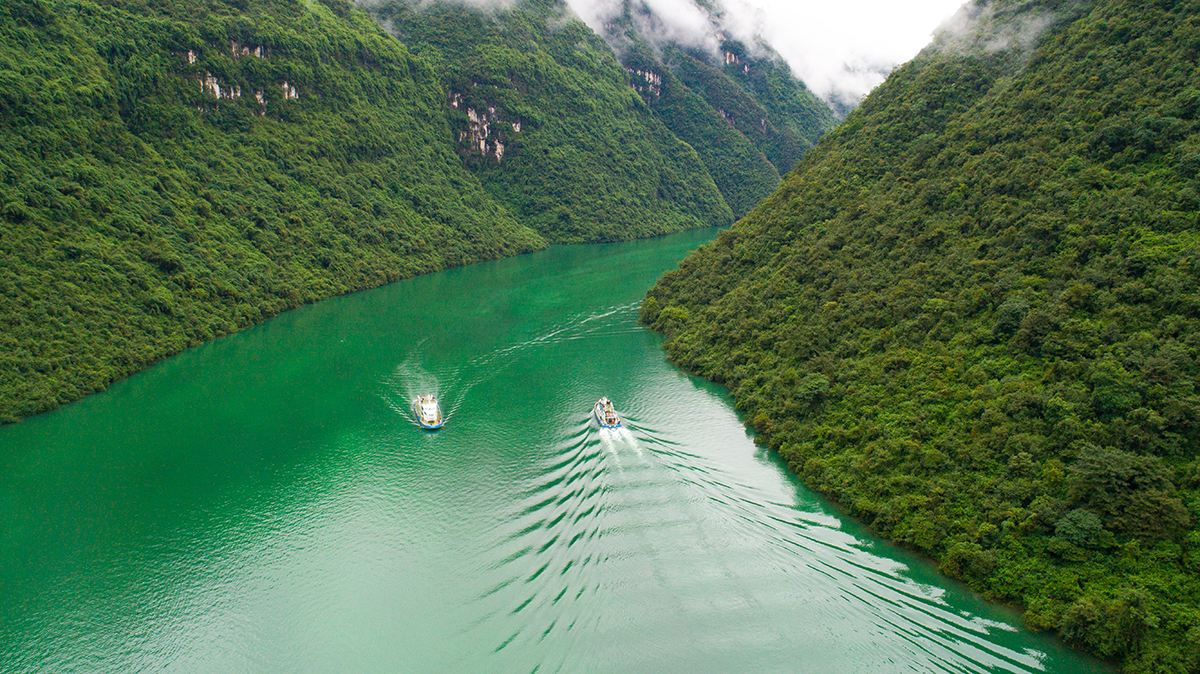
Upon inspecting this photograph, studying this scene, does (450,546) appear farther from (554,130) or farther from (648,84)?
(648,84)

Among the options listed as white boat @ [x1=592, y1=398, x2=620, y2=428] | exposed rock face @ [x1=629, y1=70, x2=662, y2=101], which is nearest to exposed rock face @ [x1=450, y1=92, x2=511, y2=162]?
exposed rock face @ [x1=629, y1=70, x2=662, y2=101]

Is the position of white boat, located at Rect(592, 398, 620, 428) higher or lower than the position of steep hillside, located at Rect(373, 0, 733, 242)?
lower

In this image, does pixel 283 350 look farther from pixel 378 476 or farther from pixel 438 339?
pixel 378 476

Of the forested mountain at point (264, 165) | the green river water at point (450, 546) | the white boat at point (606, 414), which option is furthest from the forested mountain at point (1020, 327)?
the forested mountain at point (264, 165)

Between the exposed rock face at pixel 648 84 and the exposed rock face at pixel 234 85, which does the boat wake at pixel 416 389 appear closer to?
the exposed rock face at pixel 234 85

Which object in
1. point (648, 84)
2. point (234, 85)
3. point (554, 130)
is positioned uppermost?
point (648, 84)

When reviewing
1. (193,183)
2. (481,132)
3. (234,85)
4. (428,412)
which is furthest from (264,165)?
(428,412)

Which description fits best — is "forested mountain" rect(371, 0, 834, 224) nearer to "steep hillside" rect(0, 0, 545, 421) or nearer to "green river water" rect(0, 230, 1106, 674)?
"steep hillside" rect(0, 0, 545, 421)
